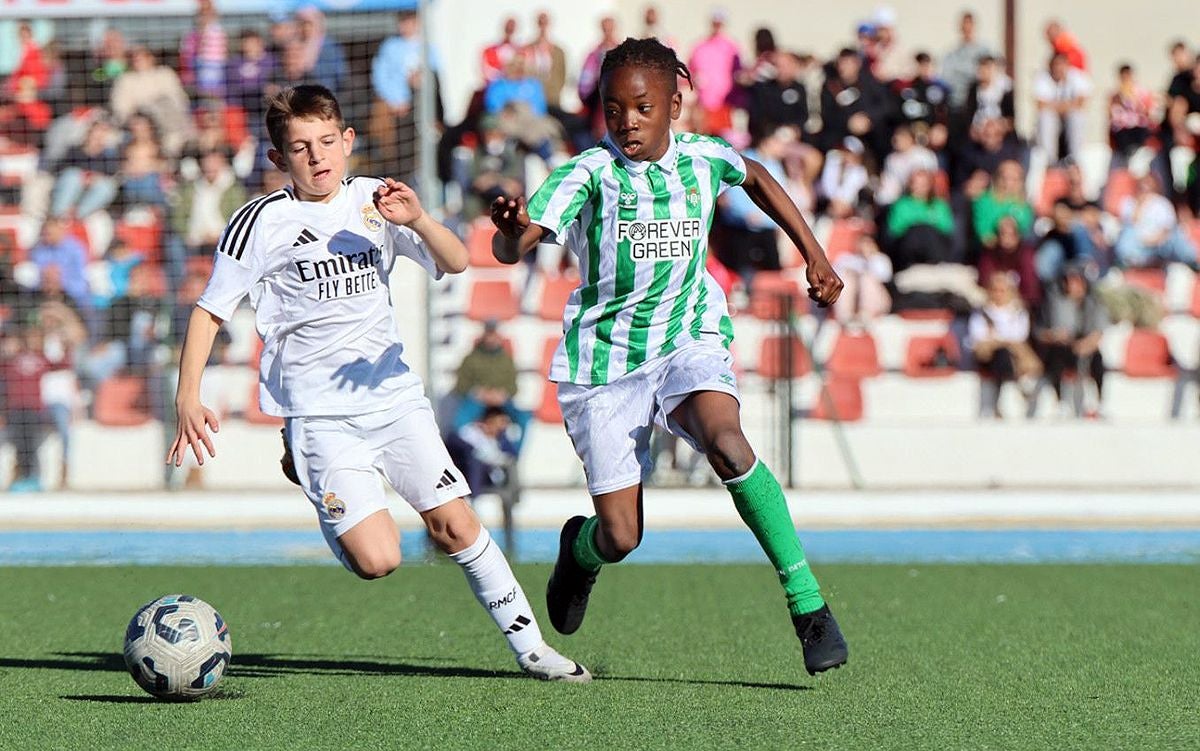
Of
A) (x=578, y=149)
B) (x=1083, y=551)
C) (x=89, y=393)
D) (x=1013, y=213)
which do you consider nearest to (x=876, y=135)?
(x=1013, y=213)

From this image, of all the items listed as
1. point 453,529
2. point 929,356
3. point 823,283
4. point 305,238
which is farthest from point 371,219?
point 929,356

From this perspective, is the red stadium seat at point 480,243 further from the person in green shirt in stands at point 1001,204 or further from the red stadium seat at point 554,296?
the person in green shirt in stands at point 1001,204

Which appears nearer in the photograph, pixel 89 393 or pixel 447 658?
pixel 447 658

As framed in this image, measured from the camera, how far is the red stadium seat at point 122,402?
46.5 feet

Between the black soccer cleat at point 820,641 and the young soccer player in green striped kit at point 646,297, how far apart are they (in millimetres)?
139

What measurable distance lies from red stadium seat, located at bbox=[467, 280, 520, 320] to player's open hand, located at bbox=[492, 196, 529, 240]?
9.88 meters

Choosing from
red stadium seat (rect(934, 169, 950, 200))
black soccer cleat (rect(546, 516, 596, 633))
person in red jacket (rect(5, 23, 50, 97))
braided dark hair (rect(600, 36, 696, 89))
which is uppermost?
person in red jacket (rect(5, 23, 50, 97))

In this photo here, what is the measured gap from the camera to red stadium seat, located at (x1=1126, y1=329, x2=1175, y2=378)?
15.0 metres

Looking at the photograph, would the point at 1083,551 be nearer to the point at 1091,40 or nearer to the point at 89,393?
the point at 89,393

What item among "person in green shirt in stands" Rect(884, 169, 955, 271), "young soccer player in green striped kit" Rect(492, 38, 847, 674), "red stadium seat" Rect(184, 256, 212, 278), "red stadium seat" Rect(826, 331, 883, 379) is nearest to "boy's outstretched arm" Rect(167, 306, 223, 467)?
"young soccer player in green striped kit" Rect(492, 38, 847, 674)

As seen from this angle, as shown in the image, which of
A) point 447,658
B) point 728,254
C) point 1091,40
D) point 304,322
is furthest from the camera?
point 1091,40

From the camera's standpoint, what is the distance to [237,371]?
14.7 m

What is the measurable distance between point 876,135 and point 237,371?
228 inches

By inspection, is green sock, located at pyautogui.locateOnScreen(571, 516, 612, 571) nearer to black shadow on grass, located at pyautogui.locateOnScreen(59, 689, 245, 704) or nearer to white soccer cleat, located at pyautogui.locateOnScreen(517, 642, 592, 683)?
white soccer cleat, located at pyautogui.locateOnScreen(517, 642, 592, 683)
